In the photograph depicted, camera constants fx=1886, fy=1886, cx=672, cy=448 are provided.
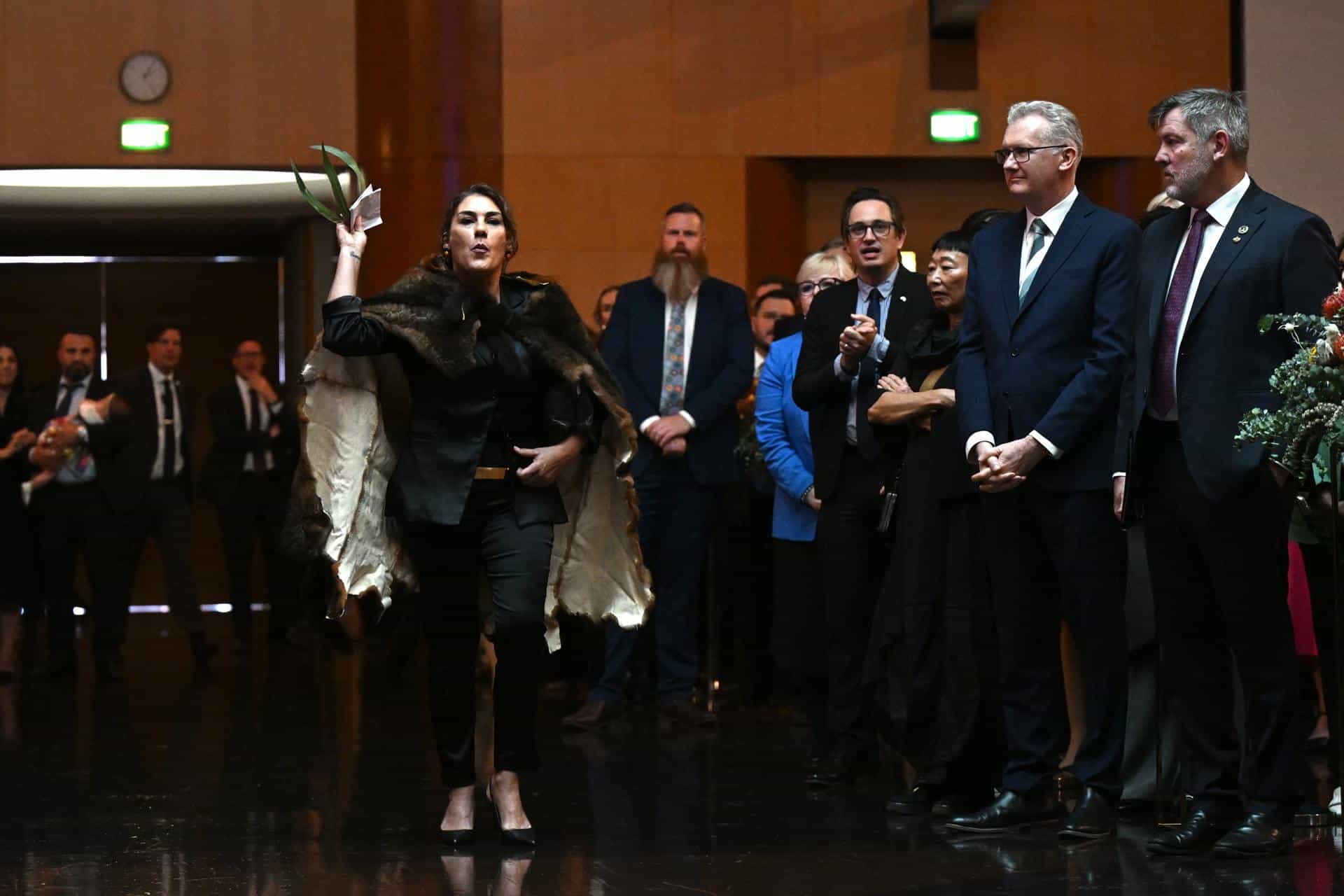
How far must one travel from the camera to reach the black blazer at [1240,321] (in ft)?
13.6

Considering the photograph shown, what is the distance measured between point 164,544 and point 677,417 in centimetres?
346

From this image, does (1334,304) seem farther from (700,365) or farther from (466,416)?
(700,365)

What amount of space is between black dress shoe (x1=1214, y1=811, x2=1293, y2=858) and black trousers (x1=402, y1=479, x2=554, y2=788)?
5.37 feet

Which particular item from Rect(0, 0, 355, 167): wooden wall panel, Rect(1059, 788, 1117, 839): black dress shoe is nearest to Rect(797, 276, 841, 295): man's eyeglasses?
Rect(1059, 788, 1117, 839): black dress shoe

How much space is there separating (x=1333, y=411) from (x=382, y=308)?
7.16 ft

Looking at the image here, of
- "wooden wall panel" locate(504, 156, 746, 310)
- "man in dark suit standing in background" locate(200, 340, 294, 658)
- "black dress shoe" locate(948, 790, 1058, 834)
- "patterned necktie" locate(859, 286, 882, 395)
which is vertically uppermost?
"wooden wall panel" locate(504, 156, 746, 310)

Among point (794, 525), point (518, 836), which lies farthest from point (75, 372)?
point (518, 836)

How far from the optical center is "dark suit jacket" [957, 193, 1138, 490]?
14.5ft

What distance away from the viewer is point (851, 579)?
5.37 meters

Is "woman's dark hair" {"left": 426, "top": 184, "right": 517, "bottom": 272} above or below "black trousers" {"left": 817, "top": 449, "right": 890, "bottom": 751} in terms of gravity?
above

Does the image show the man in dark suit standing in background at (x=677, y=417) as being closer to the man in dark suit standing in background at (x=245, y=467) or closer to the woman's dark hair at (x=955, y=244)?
the woman's dark hair at (x=955, y=244)

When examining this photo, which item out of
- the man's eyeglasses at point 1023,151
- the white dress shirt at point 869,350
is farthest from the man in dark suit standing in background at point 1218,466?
the white dress shirt at point 869,350

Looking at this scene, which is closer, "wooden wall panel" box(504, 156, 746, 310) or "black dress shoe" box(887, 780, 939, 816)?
"black dress shoe" box(887, 780, 939, 816)

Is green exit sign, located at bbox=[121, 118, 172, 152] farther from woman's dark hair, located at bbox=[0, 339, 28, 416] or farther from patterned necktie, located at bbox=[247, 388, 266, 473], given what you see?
woman's dark hair, located at bbox=[0, 339, 28, 416]
